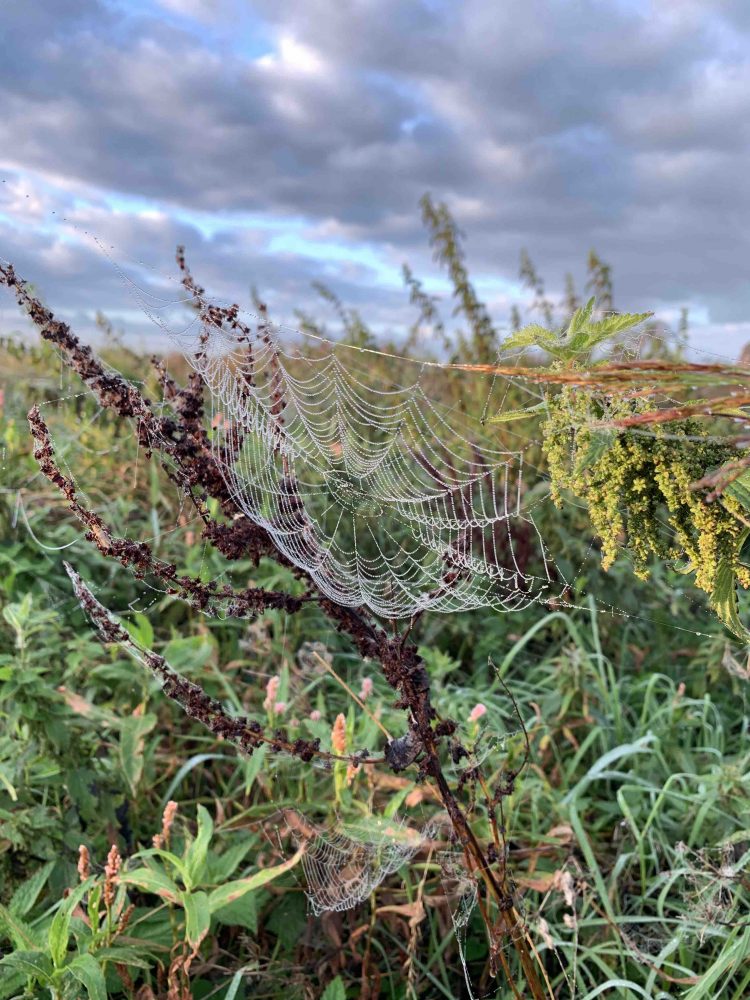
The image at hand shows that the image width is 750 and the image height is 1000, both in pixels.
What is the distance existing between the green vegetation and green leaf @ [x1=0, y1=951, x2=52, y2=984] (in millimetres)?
11

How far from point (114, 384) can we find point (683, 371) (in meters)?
1.20

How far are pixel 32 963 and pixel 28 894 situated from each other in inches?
16.2

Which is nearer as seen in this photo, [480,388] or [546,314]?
[480,388]

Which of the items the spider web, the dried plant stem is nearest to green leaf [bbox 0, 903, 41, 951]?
the dried plant stem

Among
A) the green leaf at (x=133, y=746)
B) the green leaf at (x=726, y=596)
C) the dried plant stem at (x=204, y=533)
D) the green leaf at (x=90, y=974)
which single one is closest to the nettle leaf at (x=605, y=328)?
the green leaf at (x=726, y=596)

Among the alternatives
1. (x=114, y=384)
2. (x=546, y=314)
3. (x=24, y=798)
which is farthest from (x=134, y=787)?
(x=546, y=314)

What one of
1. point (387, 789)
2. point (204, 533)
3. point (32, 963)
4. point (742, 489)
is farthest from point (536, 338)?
point (387, 789)

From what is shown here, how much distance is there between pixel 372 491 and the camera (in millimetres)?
3902

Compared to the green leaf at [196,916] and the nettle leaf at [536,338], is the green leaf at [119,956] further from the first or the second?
the nettle leaf at [536,338]

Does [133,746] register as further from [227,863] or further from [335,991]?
[335,991]

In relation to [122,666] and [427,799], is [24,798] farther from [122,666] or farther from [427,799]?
[427,799]

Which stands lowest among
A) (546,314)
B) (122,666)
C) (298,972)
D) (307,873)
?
(298,972)

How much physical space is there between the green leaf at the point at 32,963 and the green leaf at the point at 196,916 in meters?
0.34

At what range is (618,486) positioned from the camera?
1602 millimetres
